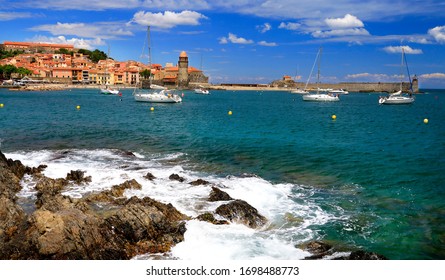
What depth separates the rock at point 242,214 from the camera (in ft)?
39.3

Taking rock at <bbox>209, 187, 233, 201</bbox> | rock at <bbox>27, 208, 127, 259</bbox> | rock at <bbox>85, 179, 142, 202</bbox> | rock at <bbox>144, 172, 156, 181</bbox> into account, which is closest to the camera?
rock at <bbox>27, 208, 127, 259</bbox>

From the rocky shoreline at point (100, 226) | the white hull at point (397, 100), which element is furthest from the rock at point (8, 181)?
the white hull at point (397, 100)

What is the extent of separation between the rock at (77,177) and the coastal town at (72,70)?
436 feet

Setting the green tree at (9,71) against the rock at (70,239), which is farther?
the green tree at (9,71)

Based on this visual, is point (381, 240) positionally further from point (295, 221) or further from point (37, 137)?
point (37, 137)

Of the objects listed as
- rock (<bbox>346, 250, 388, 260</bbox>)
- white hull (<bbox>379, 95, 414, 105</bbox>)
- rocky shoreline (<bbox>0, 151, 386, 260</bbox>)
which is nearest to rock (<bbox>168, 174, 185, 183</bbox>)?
rocky shoreline (<bbox>0, 151, 386, 260</bbox>)

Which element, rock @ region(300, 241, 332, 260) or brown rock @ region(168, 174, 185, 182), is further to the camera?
brown rock @ region(168, 174, 185, 182)

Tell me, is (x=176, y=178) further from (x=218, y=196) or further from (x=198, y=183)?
(x=218, y=196)

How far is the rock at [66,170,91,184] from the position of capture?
15951mm

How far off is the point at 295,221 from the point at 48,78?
6365 inches

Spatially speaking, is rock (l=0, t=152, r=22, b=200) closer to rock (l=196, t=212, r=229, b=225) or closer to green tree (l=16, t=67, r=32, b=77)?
rock (l=196, t=212, r=229, b=225)

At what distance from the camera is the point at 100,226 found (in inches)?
396

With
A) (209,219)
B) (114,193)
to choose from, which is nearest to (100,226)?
(209,219)

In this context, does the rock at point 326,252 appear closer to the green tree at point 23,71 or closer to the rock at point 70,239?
the rock at point 70,239
